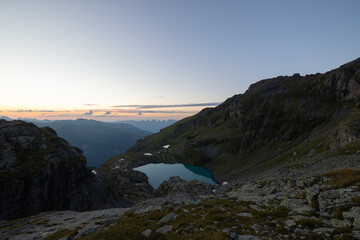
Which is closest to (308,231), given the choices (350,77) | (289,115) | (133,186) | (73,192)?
(73,192)

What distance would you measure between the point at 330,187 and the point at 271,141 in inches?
6784

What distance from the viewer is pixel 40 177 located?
45.2 m

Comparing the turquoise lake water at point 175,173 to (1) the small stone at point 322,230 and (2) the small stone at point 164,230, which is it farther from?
(1) the small stone at point 322,230

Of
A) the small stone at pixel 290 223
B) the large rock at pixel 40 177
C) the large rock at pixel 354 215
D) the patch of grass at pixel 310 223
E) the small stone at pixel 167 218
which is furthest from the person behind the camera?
the large rock at pixel 40 177

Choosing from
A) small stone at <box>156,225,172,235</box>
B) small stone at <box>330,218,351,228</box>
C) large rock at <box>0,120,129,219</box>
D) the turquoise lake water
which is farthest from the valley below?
the turquoise lake water

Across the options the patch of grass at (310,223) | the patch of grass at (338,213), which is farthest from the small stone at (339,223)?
the patch of grass at (310,223)

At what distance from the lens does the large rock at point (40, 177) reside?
40.9 meters

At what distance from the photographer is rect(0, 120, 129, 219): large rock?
40875 millimetres

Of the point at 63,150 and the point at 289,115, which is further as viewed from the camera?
the point at 289,115

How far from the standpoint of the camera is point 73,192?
55.0 metres

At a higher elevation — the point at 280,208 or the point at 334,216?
the point at 334,216

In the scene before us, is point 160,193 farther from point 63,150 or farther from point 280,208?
point 280,208

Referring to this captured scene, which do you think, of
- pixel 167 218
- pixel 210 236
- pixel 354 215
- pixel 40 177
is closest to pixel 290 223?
pixel 354 215

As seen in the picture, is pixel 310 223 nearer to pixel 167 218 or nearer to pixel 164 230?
pixel 164 230
